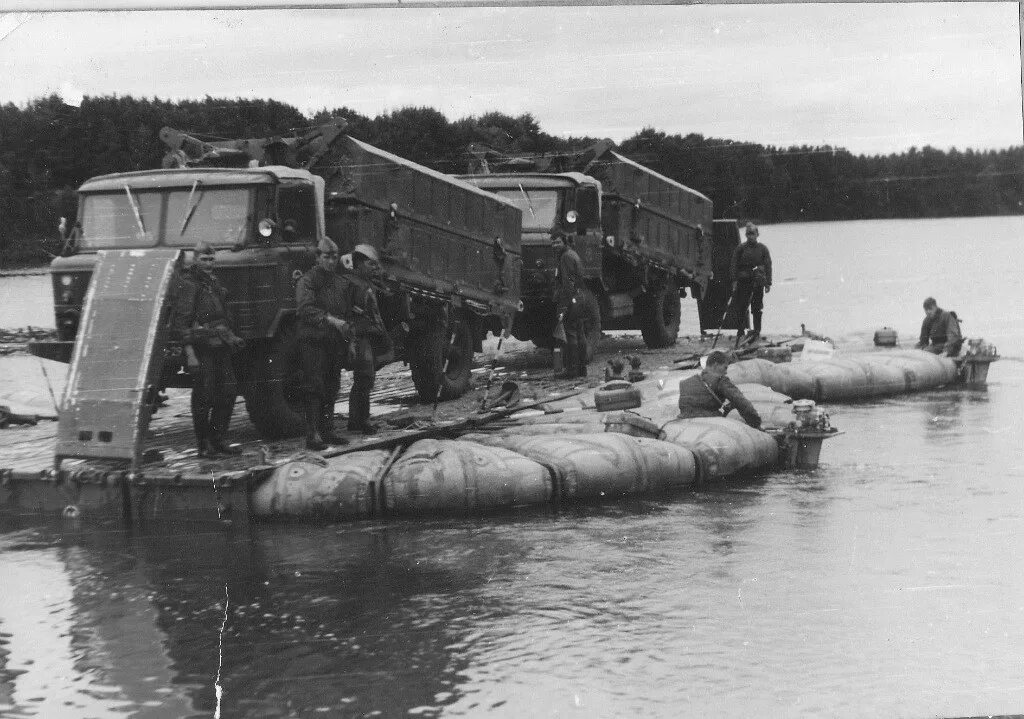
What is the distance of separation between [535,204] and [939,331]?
488 cm

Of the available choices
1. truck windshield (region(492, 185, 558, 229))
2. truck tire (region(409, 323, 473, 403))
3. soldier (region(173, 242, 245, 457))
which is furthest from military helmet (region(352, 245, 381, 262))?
truck windshield (region(492, 185, 558, 229))

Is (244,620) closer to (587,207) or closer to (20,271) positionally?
(20,271)

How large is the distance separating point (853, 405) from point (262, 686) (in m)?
9.12

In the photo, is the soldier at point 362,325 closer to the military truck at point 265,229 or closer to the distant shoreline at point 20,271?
the military truck at point 265,229

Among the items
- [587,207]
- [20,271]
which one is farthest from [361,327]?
[587,207]

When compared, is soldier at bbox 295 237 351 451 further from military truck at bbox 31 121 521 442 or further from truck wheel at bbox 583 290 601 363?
truck wheel at bbox 583 290 601 363

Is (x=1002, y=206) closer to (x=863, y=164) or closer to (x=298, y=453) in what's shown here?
(x=863, y=164)

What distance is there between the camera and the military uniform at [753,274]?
17484mm

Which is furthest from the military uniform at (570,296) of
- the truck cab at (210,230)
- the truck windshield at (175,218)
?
the truck windshield at (175,218)

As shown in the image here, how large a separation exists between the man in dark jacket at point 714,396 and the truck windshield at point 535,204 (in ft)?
15.6

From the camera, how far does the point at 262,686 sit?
709 cm

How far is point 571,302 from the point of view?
48.6 ft

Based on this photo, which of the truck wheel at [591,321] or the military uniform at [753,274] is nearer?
the truck wheel at [591,321]

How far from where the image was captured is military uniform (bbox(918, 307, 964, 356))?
15.9m
